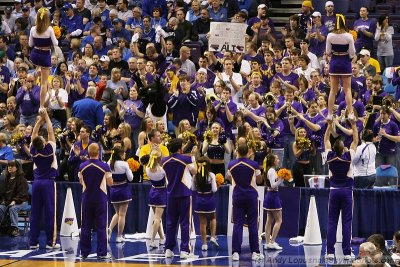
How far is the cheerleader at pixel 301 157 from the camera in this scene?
64.1 feet

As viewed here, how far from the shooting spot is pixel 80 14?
25438 millimetres

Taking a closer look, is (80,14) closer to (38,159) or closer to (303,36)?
(303,36)

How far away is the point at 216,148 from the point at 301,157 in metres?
1.50

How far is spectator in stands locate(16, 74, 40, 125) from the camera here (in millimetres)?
21605

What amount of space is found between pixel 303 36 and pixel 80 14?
5.38 m

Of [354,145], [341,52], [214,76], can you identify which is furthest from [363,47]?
[341,52]

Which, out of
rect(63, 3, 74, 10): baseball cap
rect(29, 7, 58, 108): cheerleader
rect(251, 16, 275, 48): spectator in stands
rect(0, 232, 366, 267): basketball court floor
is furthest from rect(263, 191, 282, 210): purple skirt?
rect(63, 3, 74, 10): baseball cap

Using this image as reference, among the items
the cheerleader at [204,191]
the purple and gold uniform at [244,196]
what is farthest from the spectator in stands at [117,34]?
the purple and gold uniform at [244,196]

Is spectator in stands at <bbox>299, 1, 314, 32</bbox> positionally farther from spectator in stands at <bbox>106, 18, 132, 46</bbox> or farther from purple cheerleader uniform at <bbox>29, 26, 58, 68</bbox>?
purple cheerleader uniform at <bbox>29, 26, 58, 68</bbox>

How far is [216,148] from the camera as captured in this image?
1969 cm

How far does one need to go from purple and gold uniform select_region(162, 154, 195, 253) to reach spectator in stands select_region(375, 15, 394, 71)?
706cm

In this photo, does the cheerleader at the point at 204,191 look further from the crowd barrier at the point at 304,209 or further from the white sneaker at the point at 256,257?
the crowd barrier at the point at 304,209

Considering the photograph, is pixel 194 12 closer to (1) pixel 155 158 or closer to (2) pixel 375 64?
(2) pixel 375 64

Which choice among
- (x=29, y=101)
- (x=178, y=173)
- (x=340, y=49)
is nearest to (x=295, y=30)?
(x=29, y=101)
